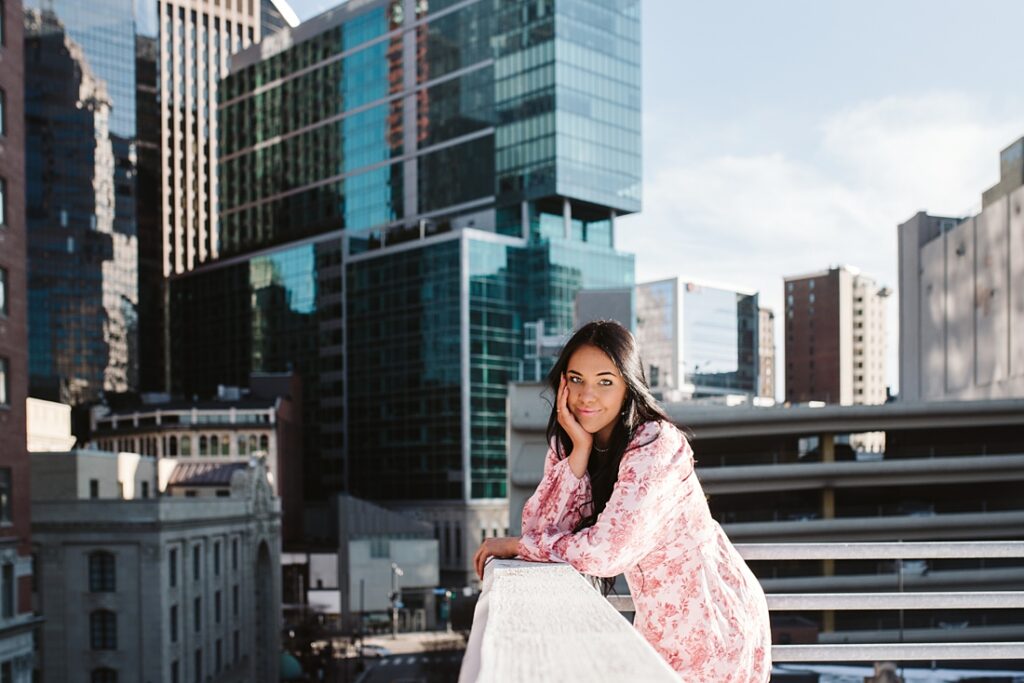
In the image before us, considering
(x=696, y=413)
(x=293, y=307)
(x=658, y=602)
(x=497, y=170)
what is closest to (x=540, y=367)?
(x=497, y=170)

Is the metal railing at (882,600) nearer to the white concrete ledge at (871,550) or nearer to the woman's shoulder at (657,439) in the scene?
the white concrete ledge at (871,550)

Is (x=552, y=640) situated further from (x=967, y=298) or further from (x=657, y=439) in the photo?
(x=967, y=298)

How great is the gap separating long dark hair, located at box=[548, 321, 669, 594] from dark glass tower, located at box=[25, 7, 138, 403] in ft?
416

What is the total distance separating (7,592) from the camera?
29.5 meters

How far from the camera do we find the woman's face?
3.58m

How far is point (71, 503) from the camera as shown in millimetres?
42000

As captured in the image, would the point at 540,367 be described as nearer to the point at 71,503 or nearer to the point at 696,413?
the point at 696,413

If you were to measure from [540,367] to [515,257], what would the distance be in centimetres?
984

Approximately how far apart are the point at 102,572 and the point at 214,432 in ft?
165

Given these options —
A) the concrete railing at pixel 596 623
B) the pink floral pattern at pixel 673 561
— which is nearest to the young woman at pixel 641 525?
the pink floral pattern at pixel 673 561

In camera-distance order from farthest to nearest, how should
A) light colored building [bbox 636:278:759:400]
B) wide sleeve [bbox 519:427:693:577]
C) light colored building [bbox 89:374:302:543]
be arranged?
light colored building [bbox 636:278:759:400] → light colored building [bbox 89:374:302:543] → wide sleeve [bbox 519:427:693:577]

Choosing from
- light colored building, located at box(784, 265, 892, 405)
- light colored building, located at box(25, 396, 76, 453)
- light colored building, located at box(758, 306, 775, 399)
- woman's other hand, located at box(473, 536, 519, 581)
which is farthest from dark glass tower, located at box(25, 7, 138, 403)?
woman's other hand, located at box(473, 536, 519, 581)

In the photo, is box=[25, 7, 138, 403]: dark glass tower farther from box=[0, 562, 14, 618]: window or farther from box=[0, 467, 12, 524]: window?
box=[0, 467, 12, 524]: window

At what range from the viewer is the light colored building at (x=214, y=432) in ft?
299
